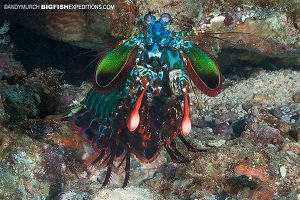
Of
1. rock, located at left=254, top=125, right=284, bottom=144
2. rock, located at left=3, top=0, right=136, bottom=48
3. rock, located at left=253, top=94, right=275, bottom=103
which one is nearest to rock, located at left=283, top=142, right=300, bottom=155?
rock, located at left=254, top=125, right=284, bottom=144

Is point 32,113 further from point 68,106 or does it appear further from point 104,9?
point 104,9

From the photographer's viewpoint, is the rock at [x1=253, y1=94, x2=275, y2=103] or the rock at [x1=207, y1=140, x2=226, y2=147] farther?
the rock at [x1=253, y1=94, x2=275, y2=103]

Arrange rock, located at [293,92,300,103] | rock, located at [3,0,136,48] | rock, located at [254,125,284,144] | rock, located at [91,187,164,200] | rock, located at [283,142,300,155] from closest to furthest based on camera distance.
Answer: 1. rock, located at [91,187,164,200]
2. rock, located at [283,142,300,155]
3. rock, located at [254,125,284,144]
4. rock, located at [3,0,136,48]
5. rock, located at [293,92,300,103]

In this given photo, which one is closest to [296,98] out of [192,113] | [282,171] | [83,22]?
[192,113]

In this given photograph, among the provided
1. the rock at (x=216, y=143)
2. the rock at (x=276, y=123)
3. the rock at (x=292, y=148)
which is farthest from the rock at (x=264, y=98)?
the rock at (x=292, y=148)

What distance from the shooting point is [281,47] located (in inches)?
221

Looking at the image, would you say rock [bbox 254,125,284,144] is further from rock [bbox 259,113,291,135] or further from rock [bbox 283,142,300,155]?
rock [bbox 259,113,291,135]

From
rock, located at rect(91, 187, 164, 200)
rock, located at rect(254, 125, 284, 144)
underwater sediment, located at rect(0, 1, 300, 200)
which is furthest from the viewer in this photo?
rock, located at rect(254, 125, 284, 144)

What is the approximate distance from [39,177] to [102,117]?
1.33 meters

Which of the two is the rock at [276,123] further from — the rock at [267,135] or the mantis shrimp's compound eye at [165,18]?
the mantis shrimp's compound eye at [165,18]

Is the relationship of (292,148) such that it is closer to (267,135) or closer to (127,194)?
(267,135)

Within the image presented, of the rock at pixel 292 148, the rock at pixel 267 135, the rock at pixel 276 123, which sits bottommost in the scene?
the rock at pixel 292 148

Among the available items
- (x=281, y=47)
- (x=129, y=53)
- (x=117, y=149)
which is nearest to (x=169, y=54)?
(x=129, y=53)

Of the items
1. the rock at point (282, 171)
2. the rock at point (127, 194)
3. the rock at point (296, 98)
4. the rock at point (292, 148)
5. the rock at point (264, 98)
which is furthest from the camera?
the rock at point (264, 98)
